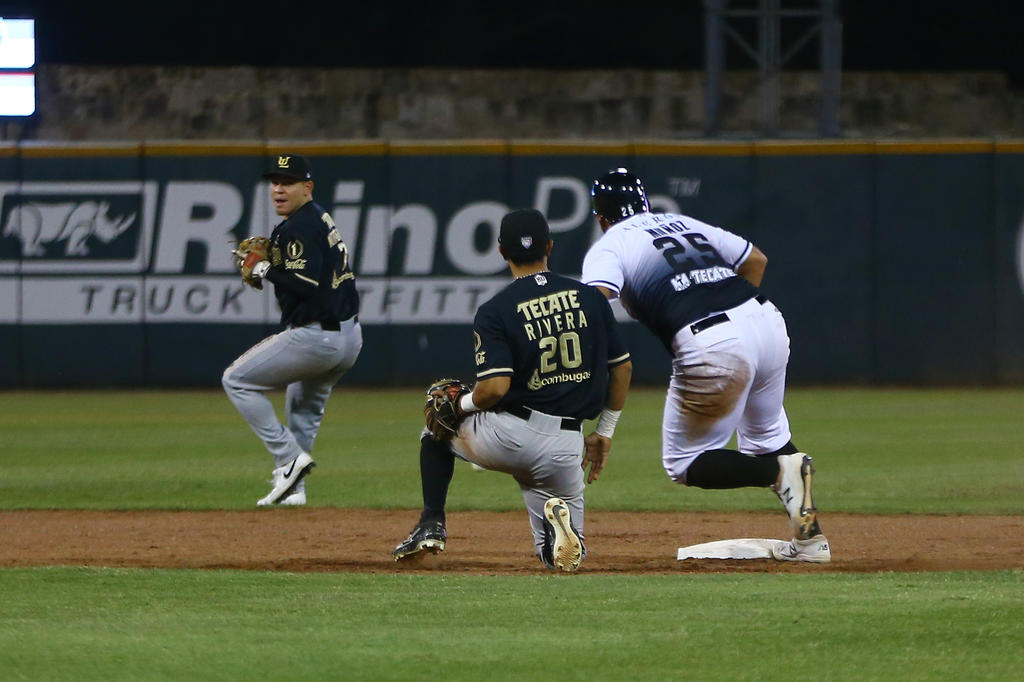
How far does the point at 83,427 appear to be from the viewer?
12.6 meters

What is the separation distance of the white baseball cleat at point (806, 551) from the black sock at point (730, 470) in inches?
12.7

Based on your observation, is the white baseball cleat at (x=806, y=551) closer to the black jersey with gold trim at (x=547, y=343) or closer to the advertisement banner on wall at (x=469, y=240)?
the black jersey with gold trim at (x=547, y=343)

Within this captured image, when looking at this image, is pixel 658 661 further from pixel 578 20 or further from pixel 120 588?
pixel 578 20

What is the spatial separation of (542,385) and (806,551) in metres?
1.36

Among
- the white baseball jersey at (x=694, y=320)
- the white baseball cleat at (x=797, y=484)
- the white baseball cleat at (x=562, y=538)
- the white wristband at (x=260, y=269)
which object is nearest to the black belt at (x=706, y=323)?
the white baseball jersey at (x=694, y=320)

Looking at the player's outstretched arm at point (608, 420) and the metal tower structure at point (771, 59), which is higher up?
the metal tower structure at point (771, 59)

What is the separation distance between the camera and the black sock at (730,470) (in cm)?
594

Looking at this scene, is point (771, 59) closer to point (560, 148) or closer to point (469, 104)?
point (560, 148)

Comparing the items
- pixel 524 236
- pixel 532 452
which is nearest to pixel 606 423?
pixel 532 452

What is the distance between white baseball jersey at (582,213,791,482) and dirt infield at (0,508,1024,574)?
0.60m

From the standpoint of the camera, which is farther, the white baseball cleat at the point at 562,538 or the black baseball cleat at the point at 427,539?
the black baseball cleat at the point at 427,539

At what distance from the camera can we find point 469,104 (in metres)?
20.5

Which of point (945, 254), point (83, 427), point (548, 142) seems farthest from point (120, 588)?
point (945, 254)

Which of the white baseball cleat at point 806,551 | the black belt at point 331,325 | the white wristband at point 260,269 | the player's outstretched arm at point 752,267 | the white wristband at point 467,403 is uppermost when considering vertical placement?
the player's outstretched arm at point 752,267
